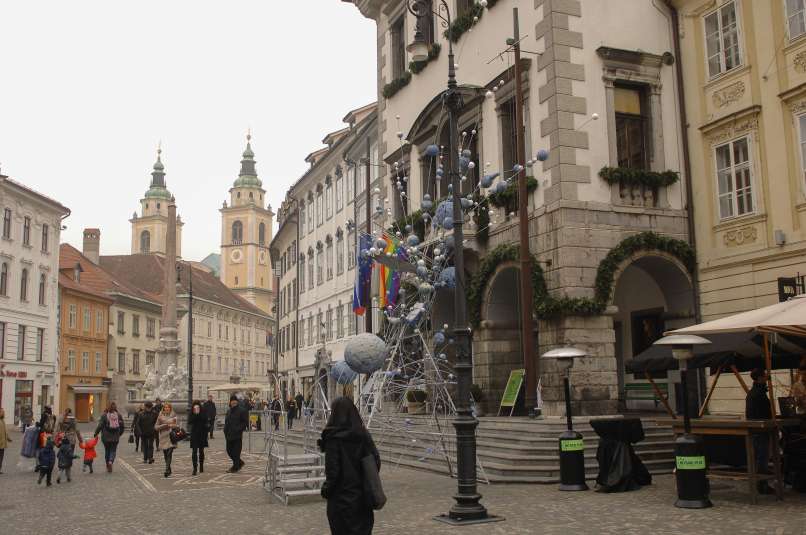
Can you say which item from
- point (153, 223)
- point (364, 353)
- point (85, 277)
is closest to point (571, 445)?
point (364, 353)

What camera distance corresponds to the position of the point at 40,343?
51875 mm

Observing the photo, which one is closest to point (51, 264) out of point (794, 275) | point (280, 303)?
point (280, 303)

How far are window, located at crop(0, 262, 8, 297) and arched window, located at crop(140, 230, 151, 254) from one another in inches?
3878

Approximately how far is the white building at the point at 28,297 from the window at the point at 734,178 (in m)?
40.2

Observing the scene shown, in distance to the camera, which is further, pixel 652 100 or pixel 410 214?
pixel 410 214

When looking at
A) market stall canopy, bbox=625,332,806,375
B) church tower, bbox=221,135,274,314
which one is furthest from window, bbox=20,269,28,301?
church tower, bbox=221,135,274,314

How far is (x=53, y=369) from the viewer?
52.7 meters

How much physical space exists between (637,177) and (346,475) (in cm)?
1376

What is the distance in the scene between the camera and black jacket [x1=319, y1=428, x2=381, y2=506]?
7559 millimetres

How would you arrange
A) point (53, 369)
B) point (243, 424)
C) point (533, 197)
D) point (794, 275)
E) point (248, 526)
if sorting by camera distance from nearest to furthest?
point (248, 526) < point (794, 275) < point (243, 424) < point (533, 197) < point (53, 369)

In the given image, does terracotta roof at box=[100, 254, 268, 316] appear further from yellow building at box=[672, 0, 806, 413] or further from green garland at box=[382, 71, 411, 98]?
yellow building at box=[672, 0, 806, 413]

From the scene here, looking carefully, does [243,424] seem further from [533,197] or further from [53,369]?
[53,369]

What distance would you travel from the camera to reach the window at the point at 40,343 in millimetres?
51406

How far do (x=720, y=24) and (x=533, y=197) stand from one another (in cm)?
566
